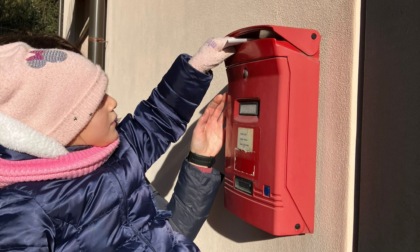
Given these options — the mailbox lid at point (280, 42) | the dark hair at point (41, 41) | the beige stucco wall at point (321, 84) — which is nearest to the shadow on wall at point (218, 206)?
the beige stucco wall at point (321, 84)

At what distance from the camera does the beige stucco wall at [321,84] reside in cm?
139

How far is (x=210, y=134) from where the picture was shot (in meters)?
1.90

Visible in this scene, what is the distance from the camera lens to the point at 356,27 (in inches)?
54.1

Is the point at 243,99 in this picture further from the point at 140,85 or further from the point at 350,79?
the point at 140,85

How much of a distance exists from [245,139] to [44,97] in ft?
2.28

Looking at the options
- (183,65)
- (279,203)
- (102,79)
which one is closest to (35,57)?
(102,79)

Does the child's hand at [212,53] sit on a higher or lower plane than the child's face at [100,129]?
higher

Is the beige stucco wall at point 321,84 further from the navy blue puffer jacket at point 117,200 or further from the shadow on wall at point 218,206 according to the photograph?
the navy blue puffer jacket at point 117,200

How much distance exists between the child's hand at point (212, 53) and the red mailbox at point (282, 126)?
0.13 m

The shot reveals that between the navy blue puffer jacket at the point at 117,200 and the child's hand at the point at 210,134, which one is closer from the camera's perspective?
the navy blue puffer jacket at the point at 117,200

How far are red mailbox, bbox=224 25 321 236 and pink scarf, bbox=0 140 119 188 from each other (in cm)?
56

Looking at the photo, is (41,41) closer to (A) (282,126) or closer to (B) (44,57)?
(B) (44,57)

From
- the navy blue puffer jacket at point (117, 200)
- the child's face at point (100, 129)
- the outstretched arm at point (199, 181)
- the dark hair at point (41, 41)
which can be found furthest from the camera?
the outstretched arm at point (199, 181)

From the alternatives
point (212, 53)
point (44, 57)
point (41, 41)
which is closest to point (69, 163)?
point (44, 57)
